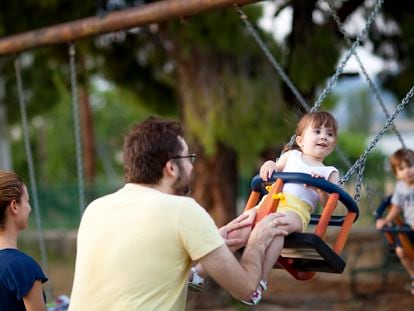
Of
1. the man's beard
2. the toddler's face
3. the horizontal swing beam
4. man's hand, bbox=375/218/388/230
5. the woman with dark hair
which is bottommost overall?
man's hand, bbox=375/218/388/230

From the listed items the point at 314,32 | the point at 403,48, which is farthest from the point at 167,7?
the point at 403,48

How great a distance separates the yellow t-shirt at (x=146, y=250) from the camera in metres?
2.80

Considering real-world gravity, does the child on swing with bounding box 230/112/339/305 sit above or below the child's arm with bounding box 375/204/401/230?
above

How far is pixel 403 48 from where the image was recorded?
8594 mm

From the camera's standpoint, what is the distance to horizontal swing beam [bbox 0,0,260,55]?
17.7 ft

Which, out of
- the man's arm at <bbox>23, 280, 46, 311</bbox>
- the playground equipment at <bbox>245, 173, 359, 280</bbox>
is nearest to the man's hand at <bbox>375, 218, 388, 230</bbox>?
the playground equipment at <bbox>245, 173, 359, 280</bbox>

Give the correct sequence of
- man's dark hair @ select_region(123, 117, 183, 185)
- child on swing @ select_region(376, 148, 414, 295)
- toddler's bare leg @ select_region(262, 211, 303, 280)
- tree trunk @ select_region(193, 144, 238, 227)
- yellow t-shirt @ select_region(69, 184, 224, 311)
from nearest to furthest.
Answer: yellow t-shirt @ select_region(69, 184, 224, 311) → man's dark hair @ select_region(123, 117, 183, 185) → toddler's bare leg @ select_region(262, 211, 303, 280) → child on swing @ select_region(376, 148, 414, 295) → tree trunk @ select_region(193, 144, 238, 227)

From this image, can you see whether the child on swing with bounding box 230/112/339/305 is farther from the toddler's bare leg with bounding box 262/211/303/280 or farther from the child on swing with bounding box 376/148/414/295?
the child on swing with bounding box 376/148/414/295

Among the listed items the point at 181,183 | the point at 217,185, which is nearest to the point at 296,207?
the point at 181,183

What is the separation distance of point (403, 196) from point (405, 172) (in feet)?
0.71

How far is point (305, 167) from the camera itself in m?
3.69

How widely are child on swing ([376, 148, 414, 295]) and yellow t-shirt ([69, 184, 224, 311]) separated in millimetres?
3101

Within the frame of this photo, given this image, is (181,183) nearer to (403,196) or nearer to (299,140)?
(299,140)

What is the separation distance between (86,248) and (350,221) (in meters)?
1.15
